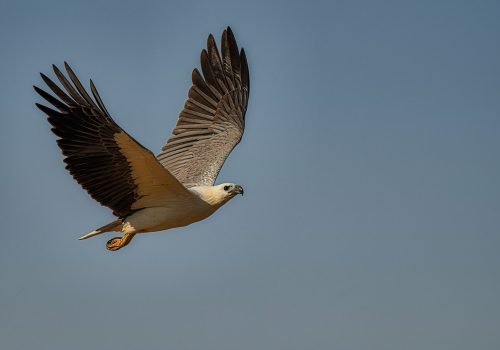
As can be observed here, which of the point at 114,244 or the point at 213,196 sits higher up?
the point at 213,196

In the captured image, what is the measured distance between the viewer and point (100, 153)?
46.7ft

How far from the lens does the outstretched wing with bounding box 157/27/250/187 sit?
17784 millimetres

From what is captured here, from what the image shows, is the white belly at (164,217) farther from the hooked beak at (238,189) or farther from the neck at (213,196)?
the hooked beak at (238,189)

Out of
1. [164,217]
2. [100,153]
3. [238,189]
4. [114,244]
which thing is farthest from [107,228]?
[238,189]

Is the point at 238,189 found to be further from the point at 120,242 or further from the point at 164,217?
the point at 120,242

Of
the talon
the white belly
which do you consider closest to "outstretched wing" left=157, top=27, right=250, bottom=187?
the white belly

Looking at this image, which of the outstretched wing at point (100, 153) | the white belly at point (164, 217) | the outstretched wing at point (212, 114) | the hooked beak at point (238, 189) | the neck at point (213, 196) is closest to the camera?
the outstretched wing at point (100, 153)

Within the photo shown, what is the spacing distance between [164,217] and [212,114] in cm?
416

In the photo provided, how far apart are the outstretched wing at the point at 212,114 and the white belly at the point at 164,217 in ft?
7.39

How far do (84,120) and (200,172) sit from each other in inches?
147

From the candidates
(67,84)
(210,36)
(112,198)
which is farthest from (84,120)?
(210,36)

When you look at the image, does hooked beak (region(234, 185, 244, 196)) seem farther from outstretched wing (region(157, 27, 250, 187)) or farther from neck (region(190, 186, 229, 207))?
outstretched wing (region(157, 27, 250, 187))

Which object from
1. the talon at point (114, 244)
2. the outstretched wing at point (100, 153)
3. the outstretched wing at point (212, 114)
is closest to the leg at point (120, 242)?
the talon at point (114, 244)

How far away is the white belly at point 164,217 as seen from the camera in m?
15.1
